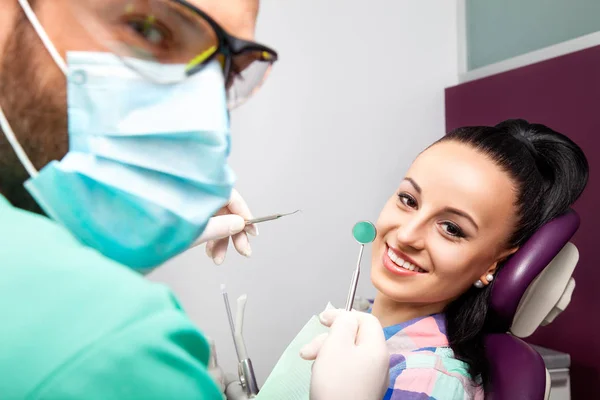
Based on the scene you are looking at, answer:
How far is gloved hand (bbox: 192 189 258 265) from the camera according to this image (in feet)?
3.96

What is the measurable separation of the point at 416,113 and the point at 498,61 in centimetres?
39

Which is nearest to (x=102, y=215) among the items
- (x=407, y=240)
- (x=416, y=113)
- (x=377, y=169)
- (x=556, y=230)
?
(x=407, y=240)

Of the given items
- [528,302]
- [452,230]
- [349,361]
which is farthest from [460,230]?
[349,361]

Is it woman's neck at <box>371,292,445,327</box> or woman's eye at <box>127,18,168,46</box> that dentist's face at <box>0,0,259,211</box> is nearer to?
woman's eye at <box>127,18,168,46</box>

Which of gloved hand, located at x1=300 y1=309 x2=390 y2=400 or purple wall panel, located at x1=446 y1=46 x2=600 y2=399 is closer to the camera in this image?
gloved hand, located at x1=300 y1=309 x2=390 y2=400

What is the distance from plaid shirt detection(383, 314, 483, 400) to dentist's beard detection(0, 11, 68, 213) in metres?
0.79

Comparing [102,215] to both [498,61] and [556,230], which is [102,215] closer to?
[556,230]


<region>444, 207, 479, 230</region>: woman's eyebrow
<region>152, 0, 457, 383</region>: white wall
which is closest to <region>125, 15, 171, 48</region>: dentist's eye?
<region>444, 207, 479, 230</region>: woman's eyebrow

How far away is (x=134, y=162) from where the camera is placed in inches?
26.0

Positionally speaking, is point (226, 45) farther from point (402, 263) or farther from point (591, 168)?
point (591, 168)

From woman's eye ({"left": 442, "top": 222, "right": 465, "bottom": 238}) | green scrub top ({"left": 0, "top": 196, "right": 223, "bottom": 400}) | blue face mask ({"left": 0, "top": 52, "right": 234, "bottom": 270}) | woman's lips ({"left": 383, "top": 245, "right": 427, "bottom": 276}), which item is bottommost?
woman's lips ({"left": 383, "top": 245, "right": 427, "bottom": 276})

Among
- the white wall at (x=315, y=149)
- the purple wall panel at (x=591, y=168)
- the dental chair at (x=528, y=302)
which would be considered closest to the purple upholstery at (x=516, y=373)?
the dental chair at (x=528, y=302)

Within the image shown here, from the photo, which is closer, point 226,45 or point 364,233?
point 226,45

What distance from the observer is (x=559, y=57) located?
2.00 m
